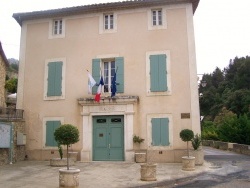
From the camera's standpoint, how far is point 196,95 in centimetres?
1243

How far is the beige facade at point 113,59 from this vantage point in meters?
12.6

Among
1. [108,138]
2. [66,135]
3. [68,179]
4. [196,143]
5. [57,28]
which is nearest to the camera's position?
[68,179]

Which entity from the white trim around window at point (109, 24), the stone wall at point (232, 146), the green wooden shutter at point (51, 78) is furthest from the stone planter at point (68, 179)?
the stone wall at point (232, 146)

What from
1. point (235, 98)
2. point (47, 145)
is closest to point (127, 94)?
point (47, 145)

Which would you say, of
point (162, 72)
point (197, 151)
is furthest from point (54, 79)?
point (197, 151)

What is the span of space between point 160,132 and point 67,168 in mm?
5874

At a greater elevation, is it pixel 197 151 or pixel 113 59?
pixel 113 59

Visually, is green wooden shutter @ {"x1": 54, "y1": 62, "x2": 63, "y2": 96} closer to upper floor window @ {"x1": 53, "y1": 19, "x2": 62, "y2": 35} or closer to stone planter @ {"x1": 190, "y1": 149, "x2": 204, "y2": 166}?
upper floor window @ {"x1": 53, "y1": 19, "x2": 62, "y2": 35}

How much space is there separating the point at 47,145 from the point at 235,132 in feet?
41.2

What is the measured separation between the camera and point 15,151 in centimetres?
1281

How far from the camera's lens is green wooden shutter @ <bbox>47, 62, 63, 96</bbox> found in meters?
13.8

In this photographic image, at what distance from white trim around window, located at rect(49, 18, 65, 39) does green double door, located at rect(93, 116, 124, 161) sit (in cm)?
491

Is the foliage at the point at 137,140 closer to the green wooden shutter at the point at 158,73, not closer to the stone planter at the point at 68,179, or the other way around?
the green wooden shutter at the point at 158,73

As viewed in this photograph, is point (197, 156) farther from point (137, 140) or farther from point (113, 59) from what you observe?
point (113, 59)
